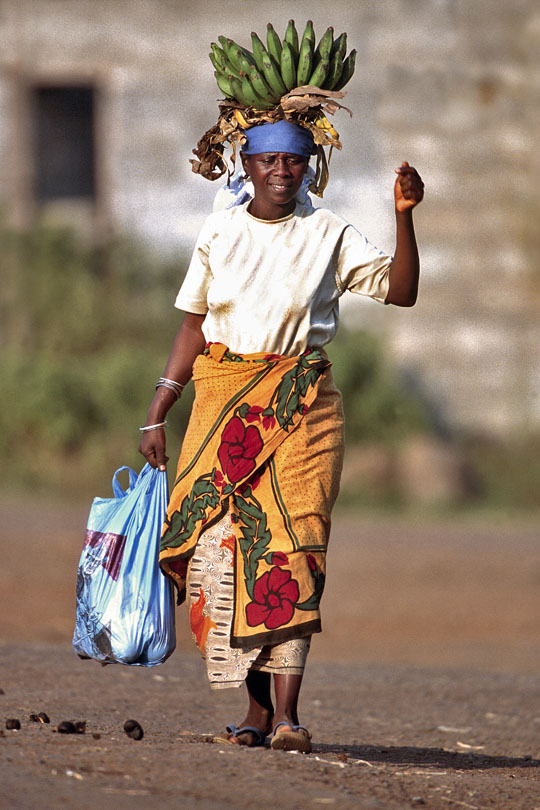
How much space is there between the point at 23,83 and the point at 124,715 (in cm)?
1098

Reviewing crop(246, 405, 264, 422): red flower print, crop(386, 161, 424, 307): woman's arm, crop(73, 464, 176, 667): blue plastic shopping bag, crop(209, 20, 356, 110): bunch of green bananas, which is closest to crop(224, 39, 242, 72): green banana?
crop(209, 20, 356, 110): bunch of green bananas

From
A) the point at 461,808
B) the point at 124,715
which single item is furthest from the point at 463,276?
the point at 461,808

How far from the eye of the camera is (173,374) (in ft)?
12.5

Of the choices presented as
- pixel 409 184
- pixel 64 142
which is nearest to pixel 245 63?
pixel 409 184

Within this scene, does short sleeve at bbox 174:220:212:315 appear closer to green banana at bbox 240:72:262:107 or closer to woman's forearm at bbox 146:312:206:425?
→ woman's forearm at bbox 146:312:206:425

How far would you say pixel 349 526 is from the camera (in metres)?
10.5

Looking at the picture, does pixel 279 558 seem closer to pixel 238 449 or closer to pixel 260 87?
pixel 238 449

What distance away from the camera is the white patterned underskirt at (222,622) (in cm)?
356

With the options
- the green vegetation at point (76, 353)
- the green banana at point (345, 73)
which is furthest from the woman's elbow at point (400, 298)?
the green vegetation at point (76, 353)

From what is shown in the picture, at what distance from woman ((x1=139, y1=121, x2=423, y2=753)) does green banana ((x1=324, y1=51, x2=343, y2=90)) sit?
0.52ft

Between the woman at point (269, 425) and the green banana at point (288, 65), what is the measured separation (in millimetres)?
127

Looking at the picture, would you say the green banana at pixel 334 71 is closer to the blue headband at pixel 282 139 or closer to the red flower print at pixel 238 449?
the blue headband at pixel 282 139

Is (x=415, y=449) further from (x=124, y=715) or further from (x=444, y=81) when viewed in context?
(x=124, y=715)

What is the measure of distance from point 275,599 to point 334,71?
1507mm
